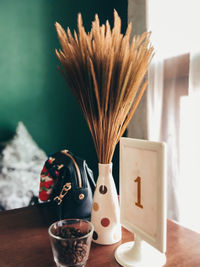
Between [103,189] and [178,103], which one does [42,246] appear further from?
[178,103]

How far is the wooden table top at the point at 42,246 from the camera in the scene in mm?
644

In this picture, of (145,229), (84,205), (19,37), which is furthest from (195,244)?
(19,37)

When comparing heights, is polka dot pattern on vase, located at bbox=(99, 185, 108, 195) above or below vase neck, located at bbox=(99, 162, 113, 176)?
below

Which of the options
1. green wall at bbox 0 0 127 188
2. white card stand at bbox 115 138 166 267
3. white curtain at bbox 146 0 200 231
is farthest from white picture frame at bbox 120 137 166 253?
green wall at bbox 0 0 127 188

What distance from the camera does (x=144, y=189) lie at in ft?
1.94

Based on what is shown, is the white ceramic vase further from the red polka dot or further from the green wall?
the green wall

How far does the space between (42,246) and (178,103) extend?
1135 mm

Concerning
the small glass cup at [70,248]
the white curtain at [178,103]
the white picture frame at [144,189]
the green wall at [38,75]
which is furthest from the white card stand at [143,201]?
the green wall at [38,75]

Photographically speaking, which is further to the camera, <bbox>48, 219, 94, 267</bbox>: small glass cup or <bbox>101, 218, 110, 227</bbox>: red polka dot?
<bbox>101, 218, 110, 227</bbox>: red polka dot

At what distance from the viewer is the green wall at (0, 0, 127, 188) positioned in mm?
1757

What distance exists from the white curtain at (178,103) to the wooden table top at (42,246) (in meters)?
0.62

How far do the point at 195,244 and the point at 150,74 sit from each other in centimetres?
115

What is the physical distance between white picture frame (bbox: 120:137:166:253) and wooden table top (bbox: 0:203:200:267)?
0.12 meters

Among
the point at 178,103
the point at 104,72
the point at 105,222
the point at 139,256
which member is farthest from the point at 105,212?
the point at 178,103
